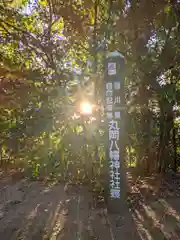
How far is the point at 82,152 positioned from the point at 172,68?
2.65m

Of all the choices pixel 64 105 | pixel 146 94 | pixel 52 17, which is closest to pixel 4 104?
pixel 64 105

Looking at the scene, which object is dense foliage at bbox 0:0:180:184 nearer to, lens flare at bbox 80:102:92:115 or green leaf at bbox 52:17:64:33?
green leaf at bbox 52:17:64:33

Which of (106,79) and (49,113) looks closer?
(106,79)

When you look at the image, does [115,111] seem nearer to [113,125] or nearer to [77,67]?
[113,125]

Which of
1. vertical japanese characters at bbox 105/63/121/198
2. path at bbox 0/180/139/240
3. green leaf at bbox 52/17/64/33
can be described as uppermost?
green leaf at bbox 52/17/64/33

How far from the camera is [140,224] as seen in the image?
3.21 meters

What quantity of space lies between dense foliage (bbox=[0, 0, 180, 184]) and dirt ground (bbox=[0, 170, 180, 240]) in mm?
844

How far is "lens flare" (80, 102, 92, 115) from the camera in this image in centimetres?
426

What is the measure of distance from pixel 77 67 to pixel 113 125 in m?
2.50

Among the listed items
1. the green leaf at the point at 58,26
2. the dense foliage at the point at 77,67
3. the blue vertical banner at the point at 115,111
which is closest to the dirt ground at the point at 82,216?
the blue vertical banner at the point at 115,111

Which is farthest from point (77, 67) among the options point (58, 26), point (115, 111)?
point (115, 111)

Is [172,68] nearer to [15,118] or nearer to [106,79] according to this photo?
[106,79]

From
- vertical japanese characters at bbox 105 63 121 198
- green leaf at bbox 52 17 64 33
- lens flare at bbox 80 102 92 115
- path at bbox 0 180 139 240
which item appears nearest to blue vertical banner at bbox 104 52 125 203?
vertical japanese characters at bbox 105 63 121 198

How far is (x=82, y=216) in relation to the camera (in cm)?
357
